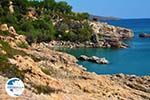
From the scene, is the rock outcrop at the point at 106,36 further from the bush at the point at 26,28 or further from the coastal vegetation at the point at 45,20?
the bush at the point at 26,28

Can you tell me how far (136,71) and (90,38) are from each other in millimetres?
52843

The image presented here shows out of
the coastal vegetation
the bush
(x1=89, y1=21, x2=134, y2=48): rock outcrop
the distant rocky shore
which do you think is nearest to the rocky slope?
the coastal vegetation

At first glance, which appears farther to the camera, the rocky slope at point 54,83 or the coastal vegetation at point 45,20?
the coastal vegetation at point 45,20

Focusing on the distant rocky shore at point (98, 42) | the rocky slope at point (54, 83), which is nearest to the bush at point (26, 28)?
the distant rocky shore at point (98, 42)

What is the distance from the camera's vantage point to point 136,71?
69.8 m

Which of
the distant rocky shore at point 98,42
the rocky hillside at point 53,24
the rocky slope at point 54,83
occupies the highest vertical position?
the rocky slope at point 54,83

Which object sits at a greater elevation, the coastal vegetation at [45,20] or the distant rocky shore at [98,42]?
the coastal vegetation at [45,20]

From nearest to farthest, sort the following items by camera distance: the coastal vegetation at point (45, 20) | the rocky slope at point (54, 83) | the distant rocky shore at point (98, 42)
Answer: the rocky slope at point (54, 83) → the coastal vegetation at point (45, 20) → the distant rocky shore at point (98, 42)

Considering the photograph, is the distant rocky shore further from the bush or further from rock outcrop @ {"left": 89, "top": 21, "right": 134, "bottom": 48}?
the bush

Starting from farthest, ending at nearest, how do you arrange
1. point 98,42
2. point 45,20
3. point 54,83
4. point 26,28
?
1. point 45,20
2. point 98,42
3. point 26,28
4. point 54,83

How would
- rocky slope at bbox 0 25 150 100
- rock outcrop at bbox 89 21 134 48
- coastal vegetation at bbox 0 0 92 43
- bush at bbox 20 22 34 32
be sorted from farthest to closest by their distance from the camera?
1. rock outcrop at bbox 89 21 134 48
2. coastal vegetation at bbox 0 0 92 43
3. bush at bbox 20 22 34 32
4. rocky slope at bbox 0 25 150 100

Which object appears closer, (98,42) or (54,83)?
(54,83)

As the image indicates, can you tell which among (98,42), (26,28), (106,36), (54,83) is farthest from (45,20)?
(54,83)

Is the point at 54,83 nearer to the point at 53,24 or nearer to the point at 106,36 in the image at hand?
the point at 53,24
